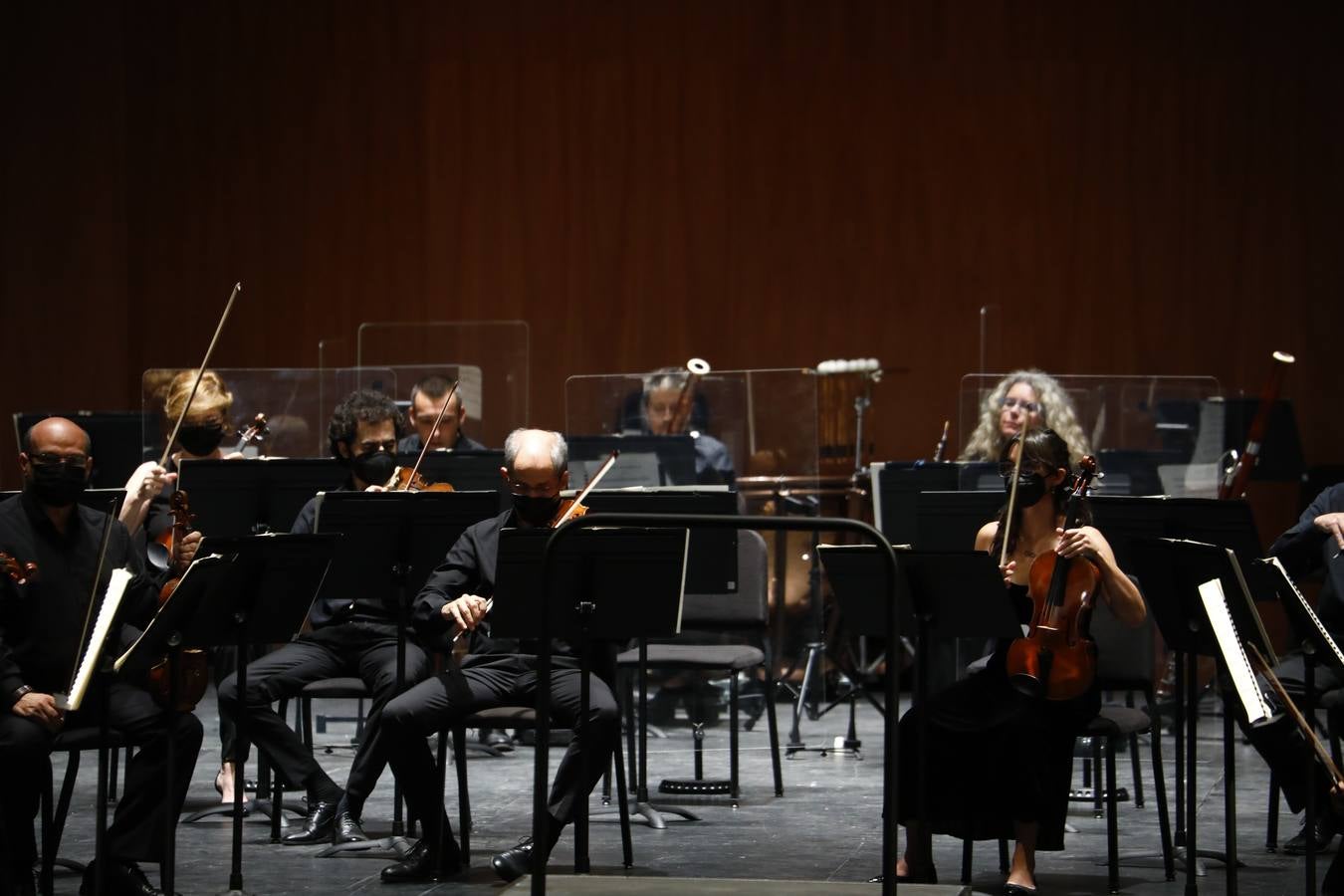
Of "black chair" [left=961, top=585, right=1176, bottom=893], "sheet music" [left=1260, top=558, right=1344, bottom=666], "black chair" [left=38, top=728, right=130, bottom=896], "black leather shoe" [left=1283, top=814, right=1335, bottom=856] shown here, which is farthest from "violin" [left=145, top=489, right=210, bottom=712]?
"black leather shoe" [left=1283, top=814, right=1335, bottom=856]

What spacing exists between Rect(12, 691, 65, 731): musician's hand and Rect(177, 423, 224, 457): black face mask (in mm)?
1768

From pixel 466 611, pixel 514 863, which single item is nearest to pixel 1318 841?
pixel 514 863

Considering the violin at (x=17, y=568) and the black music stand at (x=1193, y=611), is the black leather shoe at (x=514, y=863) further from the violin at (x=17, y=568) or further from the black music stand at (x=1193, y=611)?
the black music stand at (x=1193, y=611)

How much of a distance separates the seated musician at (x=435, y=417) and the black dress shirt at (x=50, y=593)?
232 cm

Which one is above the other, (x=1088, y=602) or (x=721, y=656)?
(x=1088, y=602)

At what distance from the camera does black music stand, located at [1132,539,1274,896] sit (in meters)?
3.86

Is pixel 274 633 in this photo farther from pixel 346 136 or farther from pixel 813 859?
pixel 346 136

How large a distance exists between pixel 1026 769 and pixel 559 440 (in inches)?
57.9

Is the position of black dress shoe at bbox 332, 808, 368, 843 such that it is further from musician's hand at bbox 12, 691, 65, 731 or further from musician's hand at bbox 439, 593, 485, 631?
musician's hand at bbox 12, 691, 65, 731

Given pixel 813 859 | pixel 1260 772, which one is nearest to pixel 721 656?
pixel 813 859

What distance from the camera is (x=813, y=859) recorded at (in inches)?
185

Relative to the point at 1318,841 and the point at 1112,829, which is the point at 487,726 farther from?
the point at 1318,841

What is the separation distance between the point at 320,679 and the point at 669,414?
229 centimetres

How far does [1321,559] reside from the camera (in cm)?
487
